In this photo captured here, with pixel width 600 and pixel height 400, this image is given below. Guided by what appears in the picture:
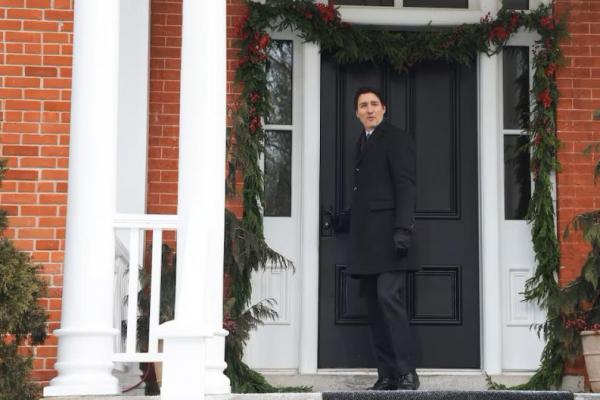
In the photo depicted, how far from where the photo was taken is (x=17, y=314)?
5395 mm

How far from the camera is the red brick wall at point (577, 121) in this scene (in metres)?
8.31

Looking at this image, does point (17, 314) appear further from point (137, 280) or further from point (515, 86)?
point (515, 86)

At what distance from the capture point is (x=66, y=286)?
19.2 feet

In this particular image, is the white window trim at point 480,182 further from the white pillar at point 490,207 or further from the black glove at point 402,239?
the black glove at point 402,239

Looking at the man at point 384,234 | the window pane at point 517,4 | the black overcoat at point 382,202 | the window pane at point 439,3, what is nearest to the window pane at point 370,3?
the window pane at point 439,3

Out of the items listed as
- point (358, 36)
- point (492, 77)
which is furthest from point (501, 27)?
point (358, 36)

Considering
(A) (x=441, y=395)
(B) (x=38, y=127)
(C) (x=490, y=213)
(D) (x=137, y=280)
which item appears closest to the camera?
(A) (x=441, y=395)

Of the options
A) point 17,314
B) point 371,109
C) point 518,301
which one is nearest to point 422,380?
point 518,301

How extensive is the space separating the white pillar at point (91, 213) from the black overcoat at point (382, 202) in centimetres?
189

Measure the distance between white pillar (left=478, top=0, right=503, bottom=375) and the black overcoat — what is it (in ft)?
3.53

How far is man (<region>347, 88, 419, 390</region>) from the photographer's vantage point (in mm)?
7145

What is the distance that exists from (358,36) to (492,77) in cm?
96

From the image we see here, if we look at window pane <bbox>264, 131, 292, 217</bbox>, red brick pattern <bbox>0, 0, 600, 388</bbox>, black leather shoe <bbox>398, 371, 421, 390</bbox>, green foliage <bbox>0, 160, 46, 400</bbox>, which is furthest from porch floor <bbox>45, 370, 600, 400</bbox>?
green foliage <bbox>0, 160, 46, 400</bbox>

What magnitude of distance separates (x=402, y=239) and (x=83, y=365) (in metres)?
2.20
